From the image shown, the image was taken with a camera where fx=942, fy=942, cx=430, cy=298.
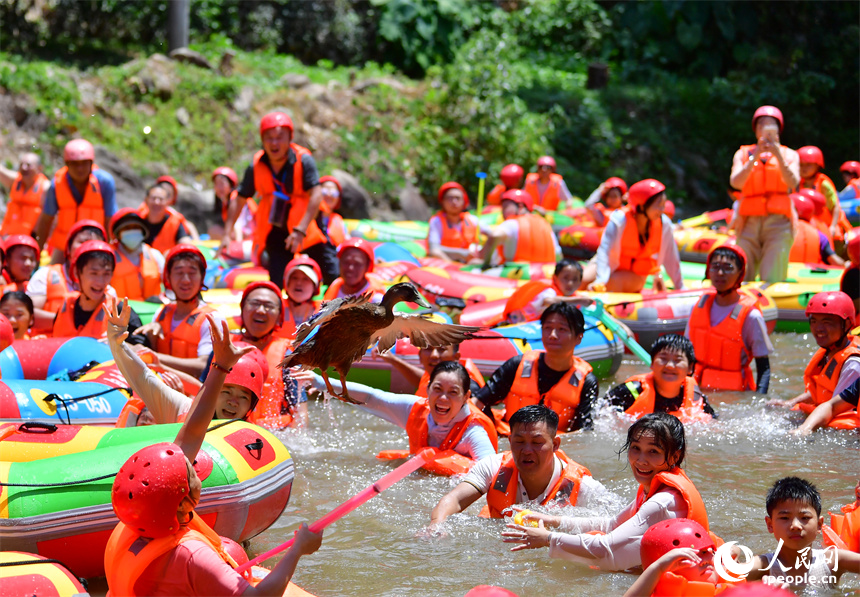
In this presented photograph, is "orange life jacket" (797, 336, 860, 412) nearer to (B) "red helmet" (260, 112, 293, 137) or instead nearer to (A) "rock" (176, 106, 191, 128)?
(B) "red helmet" (260, 112, 293, 137)

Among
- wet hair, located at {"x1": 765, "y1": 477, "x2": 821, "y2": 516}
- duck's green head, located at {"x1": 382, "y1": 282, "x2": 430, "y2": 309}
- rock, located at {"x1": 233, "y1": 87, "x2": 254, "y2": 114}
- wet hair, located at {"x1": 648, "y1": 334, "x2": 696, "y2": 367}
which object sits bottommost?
wet hair, located at {"x1": 765, "y1": 477, "x2": 821, "y2": 516}

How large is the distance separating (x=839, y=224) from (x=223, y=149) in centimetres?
951

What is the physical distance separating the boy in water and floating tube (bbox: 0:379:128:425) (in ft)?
10.8

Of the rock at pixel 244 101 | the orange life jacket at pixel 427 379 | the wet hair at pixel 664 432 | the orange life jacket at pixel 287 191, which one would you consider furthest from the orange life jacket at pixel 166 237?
the rock at pixel 244 101

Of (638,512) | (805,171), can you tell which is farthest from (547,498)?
(805,171)

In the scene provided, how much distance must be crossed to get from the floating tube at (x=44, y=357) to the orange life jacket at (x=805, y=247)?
699 centimetres

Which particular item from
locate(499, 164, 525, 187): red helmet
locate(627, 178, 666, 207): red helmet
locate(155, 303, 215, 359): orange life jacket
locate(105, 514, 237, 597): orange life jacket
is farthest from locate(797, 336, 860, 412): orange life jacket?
locate(499, 164, 525, 187): red helmet

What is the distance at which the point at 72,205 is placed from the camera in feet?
26.3

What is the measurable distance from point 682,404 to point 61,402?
130 inches

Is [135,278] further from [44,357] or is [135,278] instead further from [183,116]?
[183,116]

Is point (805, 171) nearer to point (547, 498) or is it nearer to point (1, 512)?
point (547, 498)

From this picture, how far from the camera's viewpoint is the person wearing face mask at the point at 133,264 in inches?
275

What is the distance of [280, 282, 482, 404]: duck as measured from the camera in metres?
3.36

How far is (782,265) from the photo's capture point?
8250mm
